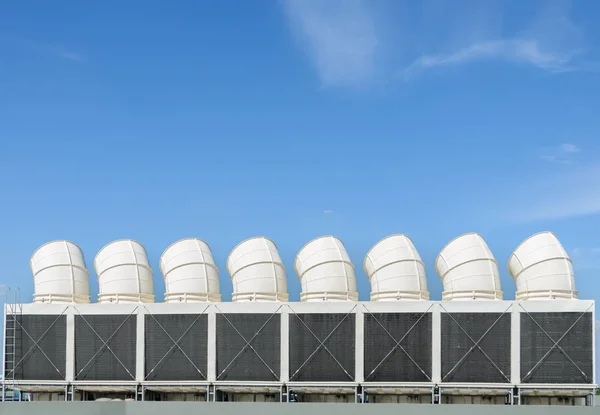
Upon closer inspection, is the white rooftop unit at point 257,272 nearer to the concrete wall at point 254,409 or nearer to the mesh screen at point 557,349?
the concrete wall at point 254,409

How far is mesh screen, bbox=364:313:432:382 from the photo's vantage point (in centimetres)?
3850

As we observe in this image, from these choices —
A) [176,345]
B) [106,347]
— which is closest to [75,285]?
[106,347]

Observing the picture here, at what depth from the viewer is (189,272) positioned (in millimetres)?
41594

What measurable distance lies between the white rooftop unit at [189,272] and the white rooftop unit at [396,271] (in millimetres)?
8673

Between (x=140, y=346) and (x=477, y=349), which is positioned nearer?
(x=477, y=349)

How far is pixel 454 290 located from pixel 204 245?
13648 mm

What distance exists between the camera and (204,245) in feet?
140

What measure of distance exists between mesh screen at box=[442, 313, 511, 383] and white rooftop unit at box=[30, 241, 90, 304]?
2007 cm

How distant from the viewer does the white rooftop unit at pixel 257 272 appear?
40688 mm

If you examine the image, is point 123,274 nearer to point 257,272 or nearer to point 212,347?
point 212,347

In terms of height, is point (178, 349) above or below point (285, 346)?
below

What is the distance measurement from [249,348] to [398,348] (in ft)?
24.6

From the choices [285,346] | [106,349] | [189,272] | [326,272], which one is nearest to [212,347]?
[285,346]

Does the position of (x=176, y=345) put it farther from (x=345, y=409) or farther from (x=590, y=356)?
(x=590, y=356)
